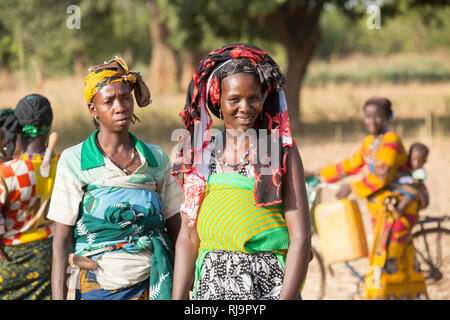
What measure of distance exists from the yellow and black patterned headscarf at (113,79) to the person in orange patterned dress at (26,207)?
0.83 meters

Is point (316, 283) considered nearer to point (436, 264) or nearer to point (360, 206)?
point (436, 264)

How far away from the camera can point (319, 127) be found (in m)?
17.0

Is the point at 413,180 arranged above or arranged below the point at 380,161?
below

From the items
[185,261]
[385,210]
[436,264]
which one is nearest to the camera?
[185,261]

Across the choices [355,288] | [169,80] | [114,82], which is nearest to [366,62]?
[169,80]

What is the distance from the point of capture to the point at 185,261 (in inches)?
98.5

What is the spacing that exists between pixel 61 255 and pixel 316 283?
11.4 feet

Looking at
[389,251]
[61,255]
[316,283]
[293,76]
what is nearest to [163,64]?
[293,76]

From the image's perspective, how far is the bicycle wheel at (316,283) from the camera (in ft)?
17.8

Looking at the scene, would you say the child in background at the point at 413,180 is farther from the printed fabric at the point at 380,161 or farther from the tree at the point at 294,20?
the tree at the point at 294,20

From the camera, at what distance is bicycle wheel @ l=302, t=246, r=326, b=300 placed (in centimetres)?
542

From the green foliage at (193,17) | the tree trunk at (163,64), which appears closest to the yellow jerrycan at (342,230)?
the green foliage at (193,17)

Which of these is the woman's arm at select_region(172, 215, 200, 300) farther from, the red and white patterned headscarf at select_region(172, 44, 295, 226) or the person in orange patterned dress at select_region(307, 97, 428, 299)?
the person in orange patterned dress at select_region(307, 97, 428, 299)

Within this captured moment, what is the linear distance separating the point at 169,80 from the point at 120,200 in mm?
30910
